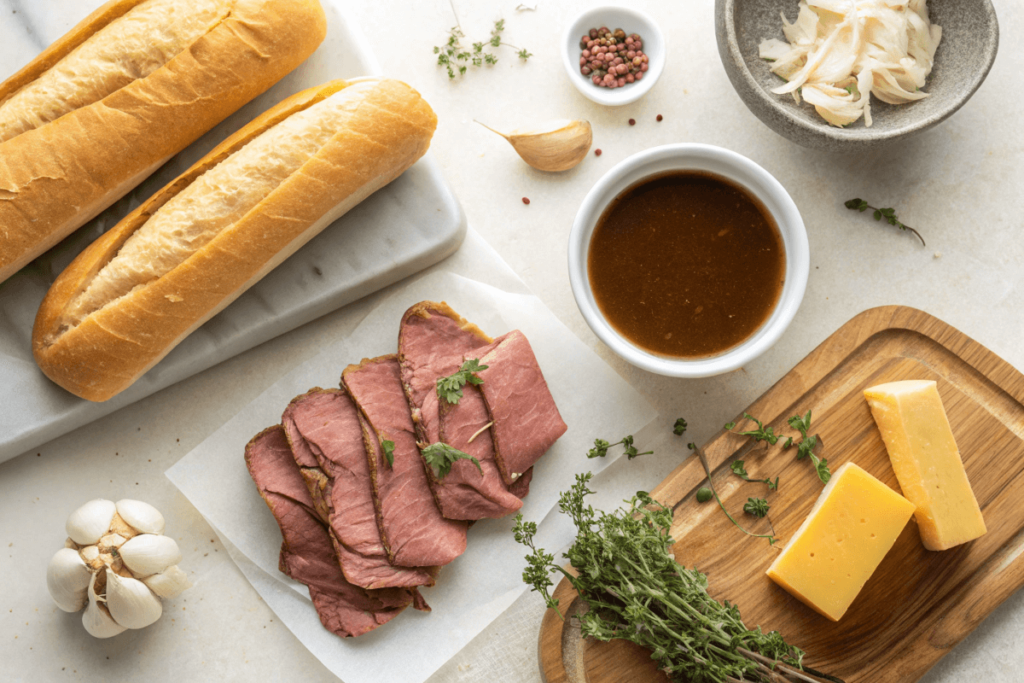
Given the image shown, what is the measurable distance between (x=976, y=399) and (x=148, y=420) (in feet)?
8.60

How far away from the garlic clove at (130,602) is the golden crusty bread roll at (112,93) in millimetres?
974

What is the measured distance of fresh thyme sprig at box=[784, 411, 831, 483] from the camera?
188 cm

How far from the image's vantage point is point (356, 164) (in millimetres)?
1802

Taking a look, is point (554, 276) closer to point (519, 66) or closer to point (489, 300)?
point (489, 300)

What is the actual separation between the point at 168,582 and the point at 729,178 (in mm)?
2056

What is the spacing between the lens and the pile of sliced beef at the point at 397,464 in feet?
6.31

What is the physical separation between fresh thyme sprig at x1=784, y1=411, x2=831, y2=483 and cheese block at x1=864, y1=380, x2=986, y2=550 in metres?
0.23

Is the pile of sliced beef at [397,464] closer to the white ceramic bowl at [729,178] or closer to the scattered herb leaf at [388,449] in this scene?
the scattered herb leaf at [388,449]

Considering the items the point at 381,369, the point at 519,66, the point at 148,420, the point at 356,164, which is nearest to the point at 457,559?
the point at 381,369

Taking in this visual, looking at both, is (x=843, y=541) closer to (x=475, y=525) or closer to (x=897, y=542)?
(x=897, y=542)

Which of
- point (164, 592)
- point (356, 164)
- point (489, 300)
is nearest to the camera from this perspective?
point (356, 164)

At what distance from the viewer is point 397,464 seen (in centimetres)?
195

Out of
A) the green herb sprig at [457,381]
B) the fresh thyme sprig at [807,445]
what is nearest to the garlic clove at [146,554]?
the green herb sprig at [457,381]

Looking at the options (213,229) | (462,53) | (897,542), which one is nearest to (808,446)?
(897,542)
